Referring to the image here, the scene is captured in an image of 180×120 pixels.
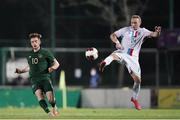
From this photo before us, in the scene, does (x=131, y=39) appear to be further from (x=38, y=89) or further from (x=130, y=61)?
(x=38, y=89)

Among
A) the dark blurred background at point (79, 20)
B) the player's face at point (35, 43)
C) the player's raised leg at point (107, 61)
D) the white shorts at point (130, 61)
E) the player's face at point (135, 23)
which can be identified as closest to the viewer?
the player's face at point (35, 43)

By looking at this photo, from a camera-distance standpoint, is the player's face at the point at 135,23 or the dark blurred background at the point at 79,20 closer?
the player's face at the point at 135,23

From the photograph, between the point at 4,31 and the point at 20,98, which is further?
the point at 4,31

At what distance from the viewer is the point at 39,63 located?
69.3ft

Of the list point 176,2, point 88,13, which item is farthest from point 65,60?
point 176,2

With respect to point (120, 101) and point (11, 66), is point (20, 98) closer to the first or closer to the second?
point (120, 101)

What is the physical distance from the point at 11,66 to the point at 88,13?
7.13m

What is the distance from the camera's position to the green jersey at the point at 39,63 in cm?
2112

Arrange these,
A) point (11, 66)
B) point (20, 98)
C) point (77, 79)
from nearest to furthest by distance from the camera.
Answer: point (20, 98)
point (11, 66)
point (77, 79)

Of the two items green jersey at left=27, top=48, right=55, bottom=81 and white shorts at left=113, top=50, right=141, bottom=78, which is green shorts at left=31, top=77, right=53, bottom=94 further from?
white shorts at left=113, top=50, right=141, bottom=78

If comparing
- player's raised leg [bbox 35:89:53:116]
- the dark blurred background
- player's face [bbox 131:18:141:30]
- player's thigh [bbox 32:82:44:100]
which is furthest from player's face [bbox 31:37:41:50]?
the dark blurred background

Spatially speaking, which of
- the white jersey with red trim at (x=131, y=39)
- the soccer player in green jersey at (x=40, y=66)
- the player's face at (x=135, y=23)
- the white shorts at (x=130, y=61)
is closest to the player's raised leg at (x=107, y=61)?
the white shorts at (x=130, y=61)

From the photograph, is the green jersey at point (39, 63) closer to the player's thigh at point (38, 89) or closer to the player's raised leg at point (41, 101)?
the player's thigh at point (38, 89)

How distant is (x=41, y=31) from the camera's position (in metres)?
46.0
